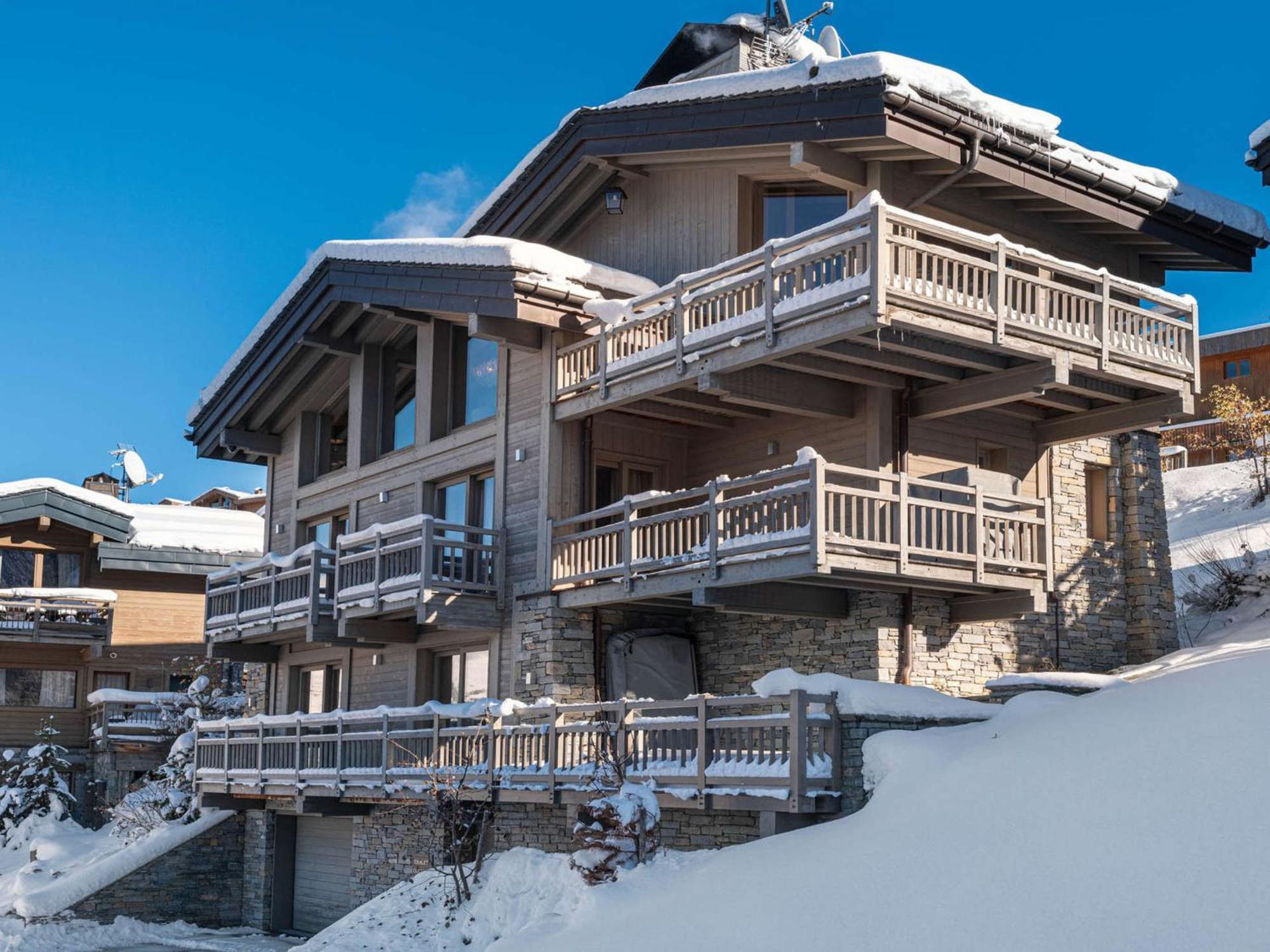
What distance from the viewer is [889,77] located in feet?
59.6

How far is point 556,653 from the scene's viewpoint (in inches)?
832

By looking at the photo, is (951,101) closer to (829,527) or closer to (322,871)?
(829,527)

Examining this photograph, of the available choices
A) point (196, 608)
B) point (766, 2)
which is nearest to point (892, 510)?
point (766, 2)

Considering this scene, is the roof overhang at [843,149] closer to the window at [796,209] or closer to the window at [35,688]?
the window at [796,209]

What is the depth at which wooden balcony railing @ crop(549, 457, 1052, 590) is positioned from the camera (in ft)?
56.1

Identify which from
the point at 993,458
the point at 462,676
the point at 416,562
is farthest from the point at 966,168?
the point at 462,676

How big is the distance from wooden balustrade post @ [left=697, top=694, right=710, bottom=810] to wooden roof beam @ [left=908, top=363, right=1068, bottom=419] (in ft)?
18.3

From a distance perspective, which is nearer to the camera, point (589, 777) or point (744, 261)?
point (589, 777)

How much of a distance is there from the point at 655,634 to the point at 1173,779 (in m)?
9.99

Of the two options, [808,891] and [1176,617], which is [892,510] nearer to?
[808,891]

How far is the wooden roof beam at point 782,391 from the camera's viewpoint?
18.9 m

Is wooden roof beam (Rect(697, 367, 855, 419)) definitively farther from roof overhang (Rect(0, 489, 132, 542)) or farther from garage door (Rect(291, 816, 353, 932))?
roof overhang (Rect(0, 489, 132, 542))

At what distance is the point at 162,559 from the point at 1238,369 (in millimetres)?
31325

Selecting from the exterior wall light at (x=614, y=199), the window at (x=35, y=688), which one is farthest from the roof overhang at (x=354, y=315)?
the window at (x=35, y=688)
